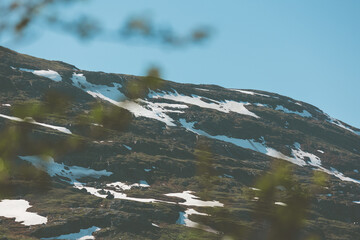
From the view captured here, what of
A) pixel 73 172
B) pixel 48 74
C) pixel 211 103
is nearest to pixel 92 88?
pixel 48 74

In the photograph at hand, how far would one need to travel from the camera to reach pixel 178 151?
94.9m

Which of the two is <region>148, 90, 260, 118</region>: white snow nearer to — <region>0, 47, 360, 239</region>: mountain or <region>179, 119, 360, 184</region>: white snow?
<region>0, 47, 360, 239</region>: mountain

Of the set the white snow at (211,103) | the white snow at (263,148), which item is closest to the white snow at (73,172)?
the white snow at (263,148)

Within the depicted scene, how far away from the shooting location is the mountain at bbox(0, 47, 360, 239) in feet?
6.97

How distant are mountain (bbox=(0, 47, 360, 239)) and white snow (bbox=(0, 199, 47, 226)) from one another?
0.57 feet

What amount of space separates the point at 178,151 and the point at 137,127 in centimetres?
1546

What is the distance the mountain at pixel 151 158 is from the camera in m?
2.12

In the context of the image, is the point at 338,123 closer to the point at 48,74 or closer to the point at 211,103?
the point at 211,103

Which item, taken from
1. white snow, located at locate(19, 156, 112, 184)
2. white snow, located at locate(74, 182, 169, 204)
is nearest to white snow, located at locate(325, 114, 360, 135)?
white snow, located at locate(19, 156, 112, 184)

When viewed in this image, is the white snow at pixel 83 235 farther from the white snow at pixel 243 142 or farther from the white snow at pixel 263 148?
the white snow at pixel 243 142

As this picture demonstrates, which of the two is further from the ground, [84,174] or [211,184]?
[211,184]

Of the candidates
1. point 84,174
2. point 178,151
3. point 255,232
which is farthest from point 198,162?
point 178,151

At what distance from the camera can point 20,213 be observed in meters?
51.1

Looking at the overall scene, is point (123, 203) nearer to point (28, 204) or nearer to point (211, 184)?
point (28, 204)
